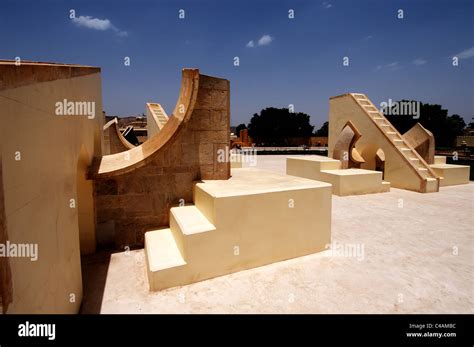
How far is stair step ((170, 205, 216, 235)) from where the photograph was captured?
3.93 meters

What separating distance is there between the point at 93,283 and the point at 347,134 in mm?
10166

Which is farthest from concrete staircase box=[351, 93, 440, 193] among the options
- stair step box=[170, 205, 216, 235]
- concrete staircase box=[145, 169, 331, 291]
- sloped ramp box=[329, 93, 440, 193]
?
stair step box=[170, 205, 216, 235]

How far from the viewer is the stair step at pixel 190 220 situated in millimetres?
3926

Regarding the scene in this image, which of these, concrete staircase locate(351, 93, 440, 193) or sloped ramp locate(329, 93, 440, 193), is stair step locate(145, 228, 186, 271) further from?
concrete staircase locate(351, 93, 440, 193)

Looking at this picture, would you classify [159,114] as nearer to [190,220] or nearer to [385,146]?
[190,220]

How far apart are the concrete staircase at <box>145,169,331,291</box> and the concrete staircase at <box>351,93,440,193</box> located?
7415mm

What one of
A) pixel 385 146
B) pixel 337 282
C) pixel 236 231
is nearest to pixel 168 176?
pixel 236 231

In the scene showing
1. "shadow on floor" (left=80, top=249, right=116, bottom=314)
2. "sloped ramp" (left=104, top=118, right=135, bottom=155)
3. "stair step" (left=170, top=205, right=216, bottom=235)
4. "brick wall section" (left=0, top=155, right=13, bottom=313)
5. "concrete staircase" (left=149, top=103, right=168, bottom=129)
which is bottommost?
"shadow on floor" (left=80, top=249, right=116, bottom=314)

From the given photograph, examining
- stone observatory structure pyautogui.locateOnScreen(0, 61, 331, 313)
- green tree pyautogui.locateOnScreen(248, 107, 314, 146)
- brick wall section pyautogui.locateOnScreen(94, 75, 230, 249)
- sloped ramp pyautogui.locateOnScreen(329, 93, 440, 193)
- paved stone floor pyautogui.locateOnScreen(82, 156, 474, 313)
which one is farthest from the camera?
green tree pyautogui.locateOnScreen(248, 107, 314, 146)

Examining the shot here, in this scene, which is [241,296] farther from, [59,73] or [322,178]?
[322,178]

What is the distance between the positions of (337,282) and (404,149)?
31.4ft

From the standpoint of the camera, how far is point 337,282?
3.88 meters

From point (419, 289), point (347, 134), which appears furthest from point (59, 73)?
point (347, 134)
